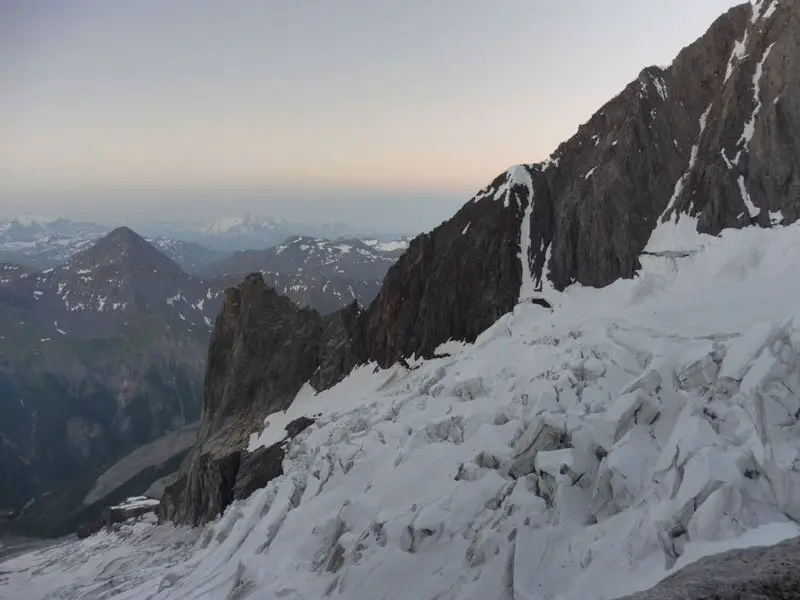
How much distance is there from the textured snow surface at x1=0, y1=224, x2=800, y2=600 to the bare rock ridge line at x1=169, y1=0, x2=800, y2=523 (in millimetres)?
10654

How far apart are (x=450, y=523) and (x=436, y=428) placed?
7474 mm

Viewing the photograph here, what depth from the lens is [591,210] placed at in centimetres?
5666

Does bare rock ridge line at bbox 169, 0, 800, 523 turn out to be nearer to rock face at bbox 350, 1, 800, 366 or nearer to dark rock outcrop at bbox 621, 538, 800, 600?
rock face at bbox 350, 1, 800, 366

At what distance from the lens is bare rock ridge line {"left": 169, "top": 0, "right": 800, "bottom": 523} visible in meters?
46.5

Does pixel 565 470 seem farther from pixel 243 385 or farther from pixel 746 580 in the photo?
→ pixel 243 385

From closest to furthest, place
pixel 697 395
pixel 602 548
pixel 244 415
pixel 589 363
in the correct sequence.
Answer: pixel 602 548
pixel 697 395
pixel 589 363
pixel 244 415

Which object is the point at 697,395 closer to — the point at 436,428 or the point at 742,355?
the point at 742,355

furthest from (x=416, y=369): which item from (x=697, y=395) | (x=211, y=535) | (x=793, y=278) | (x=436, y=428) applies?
(x=697, y=395)

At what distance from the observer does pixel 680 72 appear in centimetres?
5722

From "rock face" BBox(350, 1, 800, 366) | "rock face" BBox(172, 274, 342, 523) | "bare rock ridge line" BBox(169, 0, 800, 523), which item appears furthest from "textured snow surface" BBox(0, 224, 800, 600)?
"rock face" BBox(172, 274, 342, 523)

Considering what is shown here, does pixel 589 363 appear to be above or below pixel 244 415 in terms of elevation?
above

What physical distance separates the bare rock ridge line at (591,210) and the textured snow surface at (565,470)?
35.0 feet

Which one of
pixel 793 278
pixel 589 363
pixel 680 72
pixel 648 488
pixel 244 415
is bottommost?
pixel 244 415

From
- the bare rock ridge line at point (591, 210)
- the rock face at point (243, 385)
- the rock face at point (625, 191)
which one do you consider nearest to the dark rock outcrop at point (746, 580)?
the rock face at point (625, 191)
